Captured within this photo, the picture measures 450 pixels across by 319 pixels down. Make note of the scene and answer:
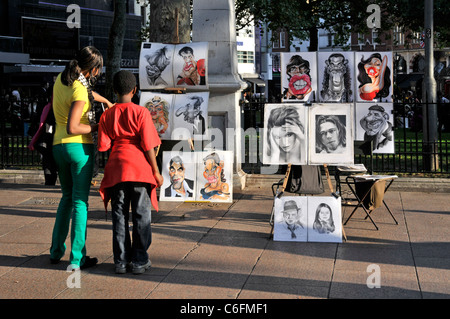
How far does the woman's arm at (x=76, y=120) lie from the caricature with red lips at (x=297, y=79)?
16.8 ft

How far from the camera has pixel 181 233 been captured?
27.1 feet

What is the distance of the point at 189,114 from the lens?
9.70 meters

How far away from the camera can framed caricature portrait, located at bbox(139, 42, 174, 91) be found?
979cm

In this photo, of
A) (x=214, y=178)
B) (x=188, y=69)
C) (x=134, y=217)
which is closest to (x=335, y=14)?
(x=188, y=69)

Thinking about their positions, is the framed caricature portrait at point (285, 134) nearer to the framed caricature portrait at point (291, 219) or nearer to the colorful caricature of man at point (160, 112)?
the framed caricature portrait at point (291, 219)

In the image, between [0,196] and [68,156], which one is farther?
[0,196]

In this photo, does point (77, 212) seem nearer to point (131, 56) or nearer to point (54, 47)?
point (54, 47)

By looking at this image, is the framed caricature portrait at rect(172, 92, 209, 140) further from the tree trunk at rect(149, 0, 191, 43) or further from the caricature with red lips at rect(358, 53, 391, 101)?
the caricature with red lips at rect(358, 53, 391, 101)

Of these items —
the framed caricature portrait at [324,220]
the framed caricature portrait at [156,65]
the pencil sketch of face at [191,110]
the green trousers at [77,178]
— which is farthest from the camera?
the framed caricature portrait at [156,65]

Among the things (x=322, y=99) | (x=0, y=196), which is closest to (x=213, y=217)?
(x=322, y=99)

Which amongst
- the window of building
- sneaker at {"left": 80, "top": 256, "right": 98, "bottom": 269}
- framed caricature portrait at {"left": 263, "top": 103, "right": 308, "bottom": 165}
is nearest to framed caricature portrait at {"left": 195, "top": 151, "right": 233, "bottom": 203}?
framed caricature portrait at {"left": 263, "top": 103, "right": 308, "bottom": 165}

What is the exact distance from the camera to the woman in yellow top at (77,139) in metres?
6.40

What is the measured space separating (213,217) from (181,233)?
112 centimetres

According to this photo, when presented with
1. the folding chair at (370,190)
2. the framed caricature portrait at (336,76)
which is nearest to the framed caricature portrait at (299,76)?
the framed caricature portrait at (336,76)
